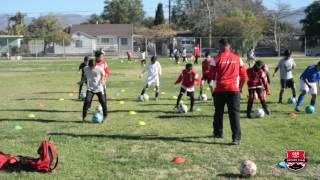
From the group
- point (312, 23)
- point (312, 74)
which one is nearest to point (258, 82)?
point (312, 74)

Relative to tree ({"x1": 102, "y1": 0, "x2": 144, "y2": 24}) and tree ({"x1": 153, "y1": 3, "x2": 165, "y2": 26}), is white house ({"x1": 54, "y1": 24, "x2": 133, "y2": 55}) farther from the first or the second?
tree ({"x1": 102, "y1": 0, "x2": 144, "y2": 24})

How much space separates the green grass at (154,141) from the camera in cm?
795

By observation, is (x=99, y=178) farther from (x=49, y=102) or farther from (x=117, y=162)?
(x=49, y=102)

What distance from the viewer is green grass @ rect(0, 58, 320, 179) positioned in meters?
7.95

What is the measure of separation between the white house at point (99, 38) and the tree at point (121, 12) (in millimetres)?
23011

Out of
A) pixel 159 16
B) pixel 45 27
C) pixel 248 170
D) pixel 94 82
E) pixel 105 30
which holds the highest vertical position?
Answer: pixel 159 16

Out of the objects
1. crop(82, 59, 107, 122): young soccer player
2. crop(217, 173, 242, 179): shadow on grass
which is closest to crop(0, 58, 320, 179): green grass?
crop(217, 173, 242, 179): shadow on grass

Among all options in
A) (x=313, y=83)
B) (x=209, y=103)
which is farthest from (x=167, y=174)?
(x=209, y=103)

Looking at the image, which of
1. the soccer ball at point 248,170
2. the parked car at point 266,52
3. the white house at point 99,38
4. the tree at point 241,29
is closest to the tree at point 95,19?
the white house at point 99,38

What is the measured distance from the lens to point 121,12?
109m

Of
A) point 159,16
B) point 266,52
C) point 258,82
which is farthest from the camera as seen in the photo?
point 159,16

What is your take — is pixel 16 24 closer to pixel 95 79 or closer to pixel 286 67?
pixel 286 67

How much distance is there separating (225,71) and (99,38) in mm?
73027

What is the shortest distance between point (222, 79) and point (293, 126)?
2.81m
